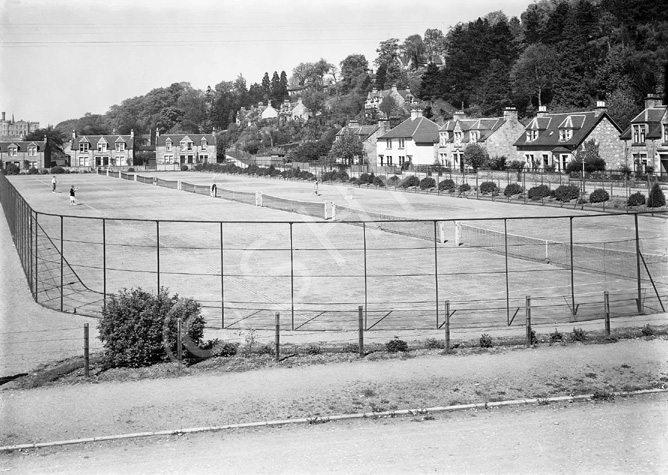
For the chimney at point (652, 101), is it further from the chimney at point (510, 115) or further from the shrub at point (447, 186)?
the shrub at point (447, 186)

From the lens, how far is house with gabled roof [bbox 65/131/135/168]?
15912cm

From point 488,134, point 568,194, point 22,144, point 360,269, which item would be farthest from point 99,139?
point 360,269

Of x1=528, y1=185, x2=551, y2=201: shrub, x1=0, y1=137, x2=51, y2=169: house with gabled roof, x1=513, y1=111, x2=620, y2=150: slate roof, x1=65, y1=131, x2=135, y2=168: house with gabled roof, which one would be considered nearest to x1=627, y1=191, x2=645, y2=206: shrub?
x1=528, y1=185, x2=551, y2=201: shrub

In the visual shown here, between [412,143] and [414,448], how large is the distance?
98.4 metres

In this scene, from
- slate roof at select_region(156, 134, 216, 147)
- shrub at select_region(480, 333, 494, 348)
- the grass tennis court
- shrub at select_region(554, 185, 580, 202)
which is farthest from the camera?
slate roof at select_region(156, 134, 216, 147)

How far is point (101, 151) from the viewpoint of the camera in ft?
528

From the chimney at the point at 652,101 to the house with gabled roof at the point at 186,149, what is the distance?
102 m

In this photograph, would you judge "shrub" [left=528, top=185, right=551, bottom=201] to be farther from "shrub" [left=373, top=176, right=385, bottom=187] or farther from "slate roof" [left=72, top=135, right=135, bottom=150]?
"slate roof" [left=72, top=135, right=135, bottom=150]

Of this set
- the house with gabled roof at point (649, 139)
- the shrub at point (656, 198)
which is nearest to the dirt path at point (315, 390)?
the shrub at point (656, 198)

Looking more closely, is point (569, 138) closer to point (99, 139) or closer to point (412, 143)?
point (412, 143)

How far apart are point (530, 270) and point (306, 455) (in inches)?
781

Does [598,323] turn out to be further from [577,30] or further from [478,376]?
[577,30]

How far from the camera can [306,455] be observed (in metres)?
12.8

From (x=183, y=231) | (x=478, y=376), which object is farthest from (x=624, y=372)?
(x=183, y=231)
